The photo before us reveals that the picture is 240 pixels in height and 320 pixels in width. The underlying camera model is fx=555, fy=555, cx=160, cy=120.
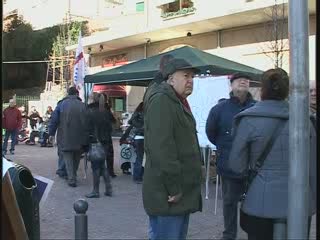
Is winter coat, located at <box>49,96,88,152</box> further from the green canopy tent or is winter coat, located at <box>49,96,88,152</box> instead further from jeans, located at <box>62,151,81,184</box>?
the green canopy tent

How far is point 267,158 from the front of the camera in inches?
151

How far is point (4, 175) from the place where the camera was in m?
2.29

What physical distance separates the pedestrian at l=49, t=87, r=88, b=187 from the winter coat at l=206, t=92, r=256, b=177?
4728mm

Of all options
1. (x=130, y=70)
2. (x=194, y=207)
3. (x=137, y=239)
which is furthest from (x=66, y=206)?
(x=194, y=207)

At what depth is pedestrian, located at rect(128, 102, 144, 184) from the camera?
10969 mm

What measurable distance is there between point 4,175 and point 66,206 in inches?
260

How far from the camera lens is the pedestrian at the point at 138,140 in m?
11.0

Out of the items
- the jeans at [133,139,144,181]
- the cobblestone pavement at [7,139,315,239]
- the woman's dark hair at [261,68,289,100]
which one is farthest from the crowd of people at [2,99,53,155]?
the woman's dark hair at [261,68,289,100]

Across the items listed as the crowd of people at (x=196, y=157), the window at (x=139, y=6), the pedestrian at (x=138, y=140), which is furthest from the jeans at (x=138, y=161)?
the window at (x=139, y=6)

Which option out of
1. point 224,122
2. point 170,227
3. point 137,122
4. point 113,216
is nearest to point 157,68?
point 137,122

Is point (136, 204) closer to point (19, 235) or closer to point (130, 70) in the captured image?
point (130, 70)

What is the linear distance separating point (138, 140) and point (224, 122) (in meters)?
4.84

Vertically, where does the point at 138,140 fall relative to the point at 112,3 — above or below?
below

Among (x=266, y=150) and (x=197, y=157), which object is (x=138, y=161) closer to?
(x=197, y=157)
